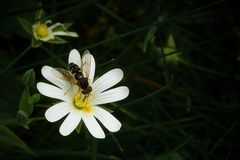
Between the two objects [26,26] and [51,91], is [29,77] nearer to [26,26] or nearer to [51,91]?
[51,91]

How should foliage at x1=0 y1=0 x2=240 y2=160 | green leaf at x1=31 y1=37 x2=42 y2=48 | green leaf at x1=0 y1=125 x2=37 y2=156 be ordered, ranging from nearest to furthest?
green leaf at x1=0 y1=125 x2=37 y2=156
green leaf at x1=31 y1=37 x2=42 y2=48
foliage at x1=0 y1=0 x2=240 y2=160

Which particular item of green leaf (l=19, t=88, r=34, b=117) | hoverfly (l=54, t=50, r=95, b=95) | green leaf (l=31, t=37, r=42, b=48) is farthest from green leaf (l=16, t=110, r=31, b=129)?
green leaf (l=31, t=37, r=42, b=48)

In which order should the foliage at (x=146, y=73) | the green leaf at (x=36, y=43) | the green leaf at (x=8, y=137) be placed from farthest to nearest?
the foliage at (x=146, y=73), the green leaf at (x=36, y=43), the green leaf at (x=8, y=137)

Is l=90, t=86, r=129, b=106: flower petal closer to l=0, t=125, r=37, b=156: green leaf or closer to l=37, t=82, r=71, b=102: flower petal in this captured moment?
l=37, t=82, r=71, b=102: flower petal

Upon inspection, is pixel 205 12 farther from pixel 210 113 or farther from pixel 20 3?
pixel 20 3

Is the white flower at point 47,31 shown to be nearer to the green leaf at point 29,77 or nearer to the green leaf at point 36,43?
the green leaf at point 36,43

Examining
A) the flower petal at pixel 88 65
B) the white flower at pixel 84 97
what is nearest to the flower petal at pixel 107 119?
the white flower at pixel 84 97

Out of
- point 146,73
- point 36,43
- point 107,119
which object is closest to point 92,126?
point 107,119
